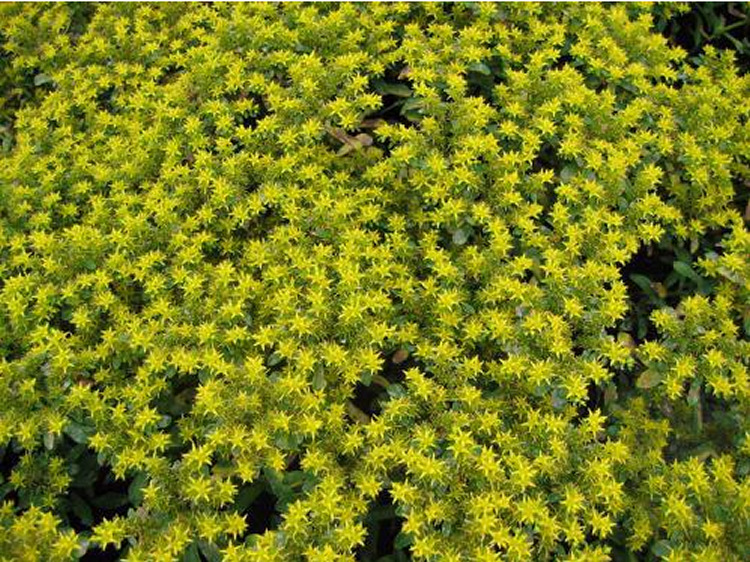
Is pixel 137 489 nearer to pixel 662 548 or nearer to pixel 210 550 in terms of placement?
pixel 210 550

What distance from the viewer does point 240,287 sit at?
2.30 meters

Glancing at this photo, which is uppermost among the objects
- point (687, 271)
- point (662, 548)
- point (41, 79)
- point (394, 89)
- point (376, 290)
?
point (41, 79)

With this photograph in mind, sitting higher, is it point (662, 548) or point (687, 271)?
point (687, 271)

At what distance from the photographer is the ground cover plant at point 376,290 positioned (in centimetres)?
204

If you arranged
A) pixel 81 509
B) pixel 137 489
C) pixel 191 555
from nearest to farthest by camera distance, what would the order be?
pixel 191 555, pixel 137 489, pixel 81 509

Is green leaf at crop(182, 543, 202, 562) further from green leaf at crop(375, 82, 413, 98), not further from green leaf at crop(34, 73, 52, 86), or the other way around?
green leaf at crop(34, 73, 52, 86)

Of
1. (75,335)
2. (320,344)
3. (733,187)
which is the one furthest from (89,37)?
(733,187)

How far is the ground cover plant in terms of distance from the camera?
2.04 meters

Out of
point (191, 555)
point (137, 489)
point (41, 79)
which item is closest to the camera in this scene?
point (191, 555)

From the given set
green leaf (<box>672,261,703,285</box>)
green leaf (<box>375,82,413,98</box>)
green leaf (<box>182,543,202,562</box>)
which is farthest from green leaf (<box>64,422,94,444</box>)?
green leaf (<box>672,261,703,285</box>)

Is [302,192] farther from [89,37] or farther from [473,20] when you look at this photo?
[89,37]

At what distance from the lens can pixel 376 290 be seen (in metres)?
2.33

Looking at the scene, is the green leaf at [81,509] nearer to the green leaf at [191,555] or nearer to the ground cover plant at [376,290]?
the ground cover plant at [376,290]

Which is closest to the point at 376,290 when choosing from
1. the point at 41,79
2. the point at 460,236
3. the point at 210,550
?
the point at 460,236
